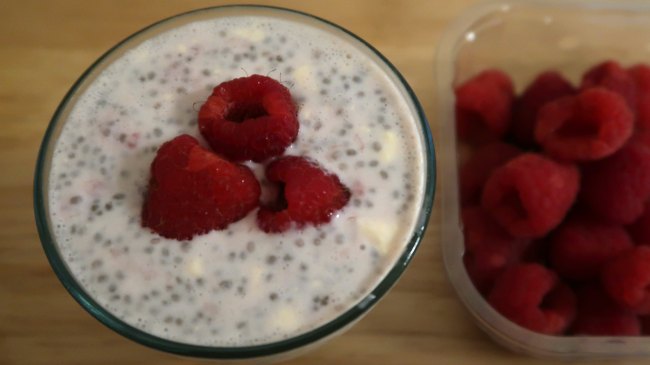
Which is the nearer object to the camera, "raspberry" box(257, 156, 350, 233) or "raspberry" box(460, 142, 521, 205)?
"raspberry" box(257, 156, 350, 233)

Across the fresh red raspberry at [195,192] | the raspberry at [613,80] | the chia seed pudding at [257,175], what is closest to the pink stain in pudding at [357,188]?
the chia seed pudding at [257,175]

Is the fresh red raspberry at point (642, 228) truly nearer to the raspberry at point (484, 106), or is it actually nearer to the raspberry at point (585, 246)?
the raspberry at point (585, 246)

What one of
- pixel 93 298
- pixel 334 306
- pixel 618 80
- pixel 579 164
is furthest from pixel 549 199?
pixel 93 298

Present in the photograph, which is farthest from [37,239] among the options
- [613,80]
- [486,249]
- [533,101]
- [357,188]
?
[613,80]

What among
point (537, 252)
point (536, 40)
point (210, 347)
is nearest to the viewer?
point (210, 347)

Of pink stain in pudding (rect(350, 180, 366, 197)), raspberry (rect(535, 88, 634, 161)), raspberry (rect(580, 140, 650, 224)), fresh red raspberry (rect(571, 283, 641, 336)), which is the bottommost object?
fresh red raspberry (rect(571, 283, 641, 336))

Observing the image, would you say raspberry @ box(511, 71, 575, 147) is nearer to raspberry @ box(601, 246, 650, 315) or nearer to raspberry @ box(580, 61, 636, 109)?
raspberry @ box(580, 61, 636, 109)

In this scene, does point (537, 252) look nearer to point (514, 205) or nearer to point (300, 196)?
point (514, 205)

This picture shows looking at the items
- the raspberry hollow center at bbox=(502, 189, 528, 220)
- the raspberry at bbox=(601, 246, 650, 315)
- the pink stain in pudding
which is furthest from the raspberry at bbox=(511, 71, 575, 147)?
the pink stain in pudding
